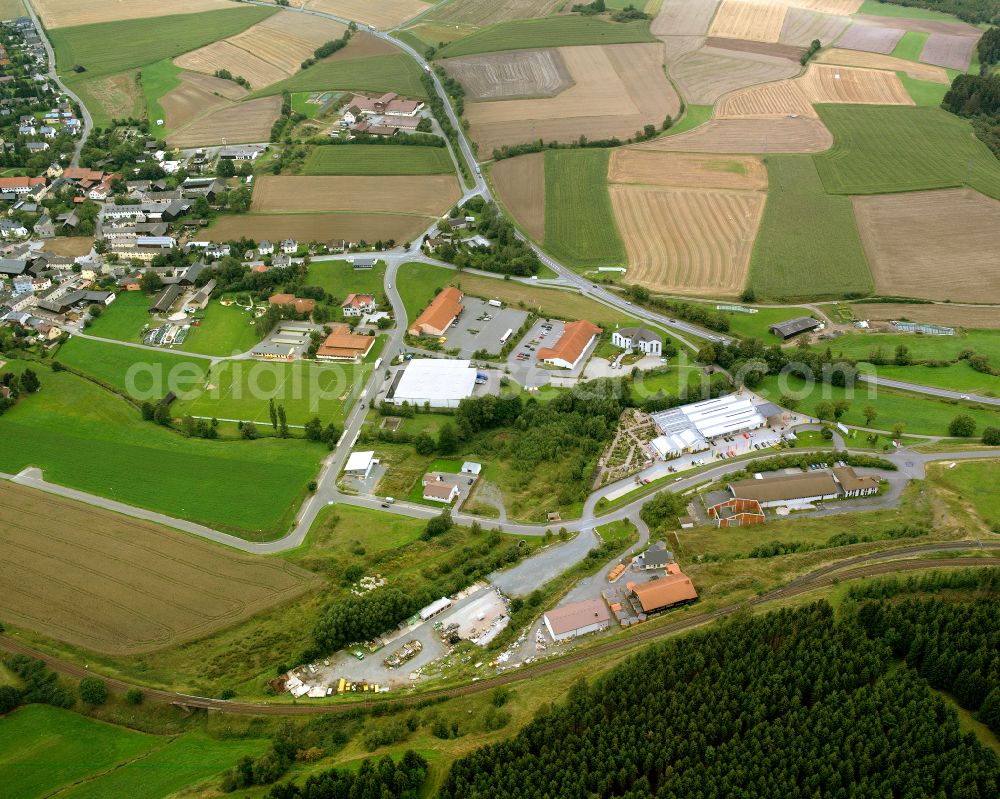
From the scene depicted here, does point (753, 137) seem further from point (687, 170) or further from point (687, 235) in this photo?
point (687, 235)

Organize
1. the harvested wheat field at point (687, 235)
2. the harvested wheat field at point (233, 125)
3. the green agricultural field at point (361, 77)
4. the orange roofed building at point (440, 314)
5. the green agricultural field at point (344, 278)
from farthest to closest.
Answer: the green agricultural field at point (361, 77), the harvested wheat field at point (233, 125), the green agricultural field at point (344, 278), the harvested wheat field at point (687, 235), the orange roofed building at point (440, 314)

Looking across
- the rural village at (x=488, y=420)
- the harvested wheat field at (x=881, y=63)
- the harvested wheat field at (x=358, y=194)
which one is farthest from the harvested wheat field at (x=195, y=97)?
the harvested wheat field at (x=881, y=63)

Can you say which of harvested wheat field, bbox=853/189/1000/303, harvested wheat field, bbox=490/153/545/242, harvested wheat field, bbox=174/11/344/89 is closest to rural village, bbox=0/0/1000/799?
harvested wheat field, bbox=853/189/1000/303

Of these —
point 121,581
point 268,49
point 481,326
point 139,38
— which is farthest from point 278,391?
point 139,38

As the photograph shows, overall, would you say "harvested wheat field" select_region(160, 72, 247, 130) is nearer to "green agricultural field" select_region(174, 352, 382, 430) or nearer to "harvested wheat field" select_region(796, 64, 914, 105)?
"green agricultural field" select_region(174, 352, 382, 430)

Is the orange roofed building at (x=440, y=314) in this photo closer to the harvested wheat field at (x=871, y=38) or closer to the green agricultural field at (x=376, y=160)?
the green agricultural field at (x=376, y=160)


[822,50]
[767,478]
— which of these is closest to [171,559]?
[767,478]
